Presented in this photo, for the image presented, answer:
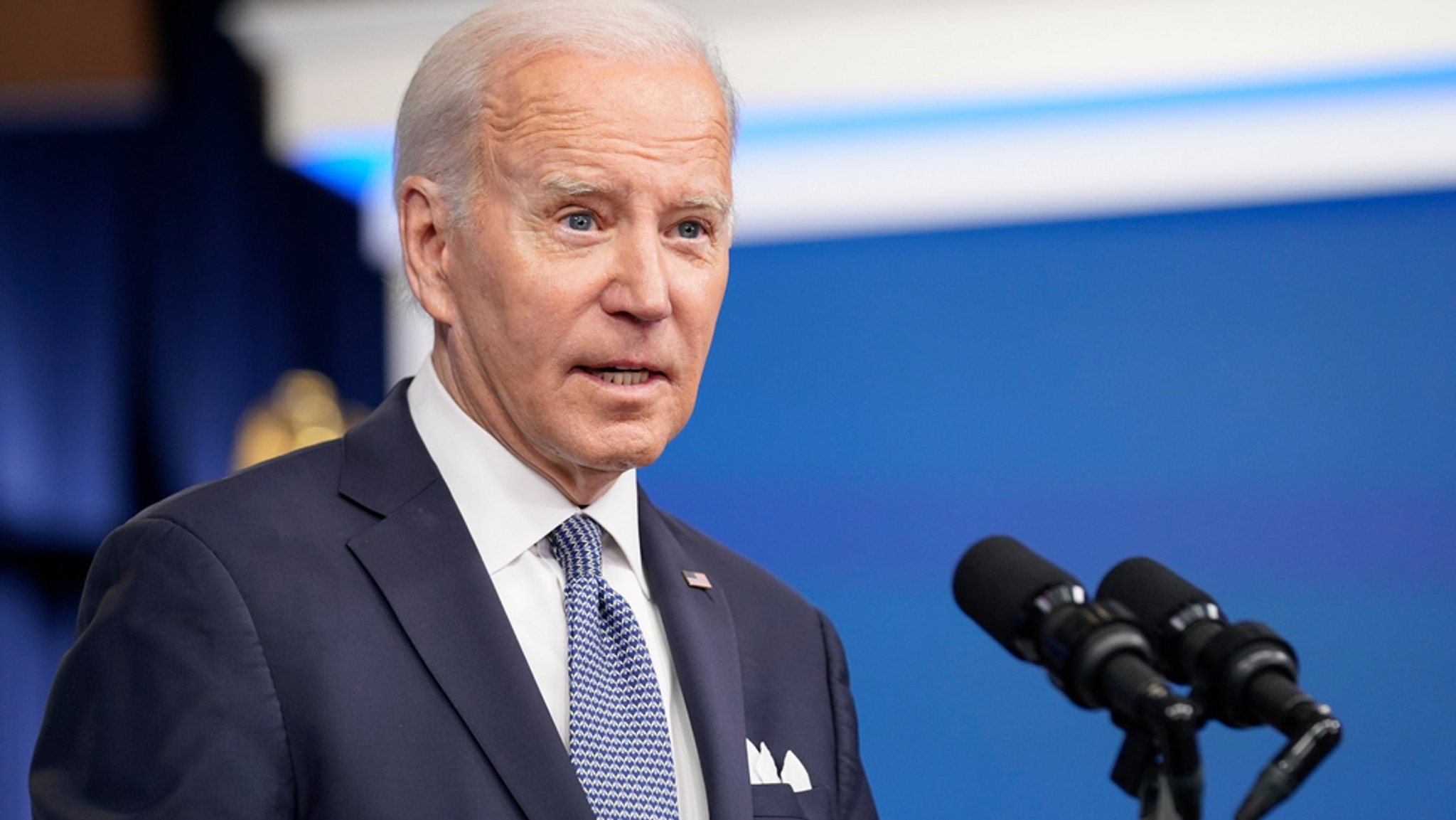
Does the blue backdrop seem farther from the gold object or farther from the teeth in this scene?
the teeth

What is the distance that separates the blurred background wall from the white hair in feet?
4.80

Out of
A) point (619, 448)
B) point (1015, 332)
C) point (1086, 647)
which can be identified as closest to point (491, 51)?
point (619, 448)

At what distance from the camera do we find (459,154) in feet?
5.06

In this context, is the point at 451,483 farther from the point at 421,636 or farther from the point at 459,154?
the point at 459,154

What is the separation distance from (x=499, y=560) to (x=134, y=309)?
301 cm

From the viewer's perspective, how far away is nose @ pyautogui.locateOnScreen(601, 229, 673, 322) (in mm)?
1444

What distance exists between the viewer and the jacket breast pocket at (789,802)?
152cm

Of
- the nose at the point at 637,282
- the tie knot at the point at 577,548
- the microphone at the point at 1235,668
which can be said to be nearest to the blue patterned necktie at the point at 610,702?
the tie knot at the point at 577,548

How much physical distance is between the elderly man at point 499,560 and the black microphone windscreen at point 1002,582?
1.18 feet

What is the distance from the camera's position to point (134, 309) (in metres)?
4.08

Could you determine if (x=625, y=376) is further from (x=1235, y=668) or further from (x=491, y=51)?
(x=1235, y=668)

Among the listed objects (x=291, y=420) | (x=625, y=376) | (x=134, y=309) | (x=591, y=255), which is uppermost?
(x=134, y=309)

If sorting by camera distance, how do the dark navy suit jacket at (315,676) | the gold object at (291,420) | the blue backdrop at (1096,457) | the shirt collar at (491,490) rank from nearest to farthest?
1. the dark navy suit jacket at (315,676)
2. the shirt collar at (491,490)
3. the blue backdrop at (1096,457)
4. the gold object at (291,420)

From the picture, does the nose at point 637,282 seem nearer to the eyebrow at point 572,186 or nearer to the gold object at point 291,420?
the eyebrow at point 572,186
